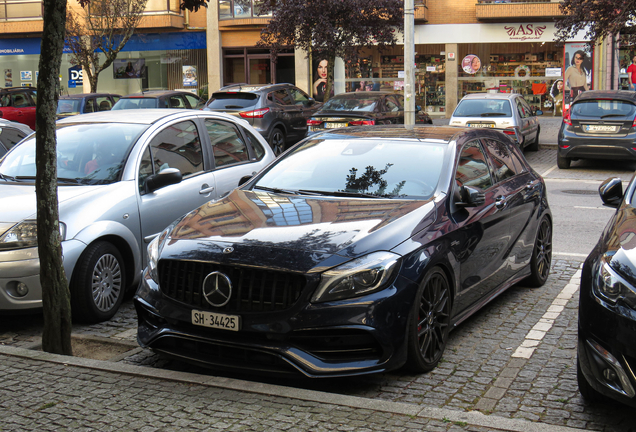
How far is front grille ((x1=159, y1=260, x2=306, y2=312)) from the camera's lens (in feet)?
14.2

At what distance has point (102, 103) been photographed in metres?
23.0

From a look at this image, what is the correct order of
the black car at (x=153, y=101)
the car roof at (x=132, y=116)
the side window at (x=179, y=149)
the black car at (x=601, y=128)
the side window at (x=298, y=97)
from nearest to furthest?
the side window at (x=179, y=149), the car roof at (x=132, y=116), the black car at (x=601, y=128), the side window at (x=298, y=97), the black car at (x=153, y=101)

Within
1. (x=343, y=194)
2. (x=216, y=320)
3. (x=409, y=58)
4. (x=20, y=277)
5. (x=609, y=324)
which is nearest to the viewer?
(x=609, y=324)

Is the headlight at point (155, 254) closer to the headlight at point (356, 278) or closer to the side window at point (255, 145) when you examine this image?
the headlight at point (356, 278)

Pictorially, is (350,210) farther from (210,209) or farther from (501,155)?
(501,155)

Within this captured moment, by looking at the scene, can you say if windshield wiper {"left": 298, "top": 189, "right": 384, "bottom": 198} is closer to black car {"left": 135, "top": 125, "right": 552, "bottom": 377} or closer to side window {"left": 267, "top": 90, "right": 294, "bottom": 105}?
black car {"left": 135, "top": 125, "right": 552, "bottom": 377}

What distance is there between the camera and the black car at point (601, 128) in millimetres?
15836

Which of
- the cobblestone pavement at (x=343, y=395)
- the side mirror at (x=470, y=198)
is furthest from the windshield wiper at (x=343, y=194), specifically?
the cobblestone pavement at (x=343, y=395)

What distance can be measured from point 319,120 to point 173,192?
31.7 feet

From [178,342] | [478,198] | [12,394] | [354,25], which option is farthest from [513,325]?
[354,25]

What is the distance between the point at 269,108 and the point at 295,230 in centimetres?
1341

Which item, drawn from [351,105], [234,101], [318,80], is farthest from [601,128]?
[318,80]

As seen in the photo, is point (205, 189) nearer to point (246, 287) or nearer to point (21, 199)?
point (21, 199)

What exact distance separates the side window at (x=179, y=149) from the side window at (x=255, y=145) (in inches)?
35.7
